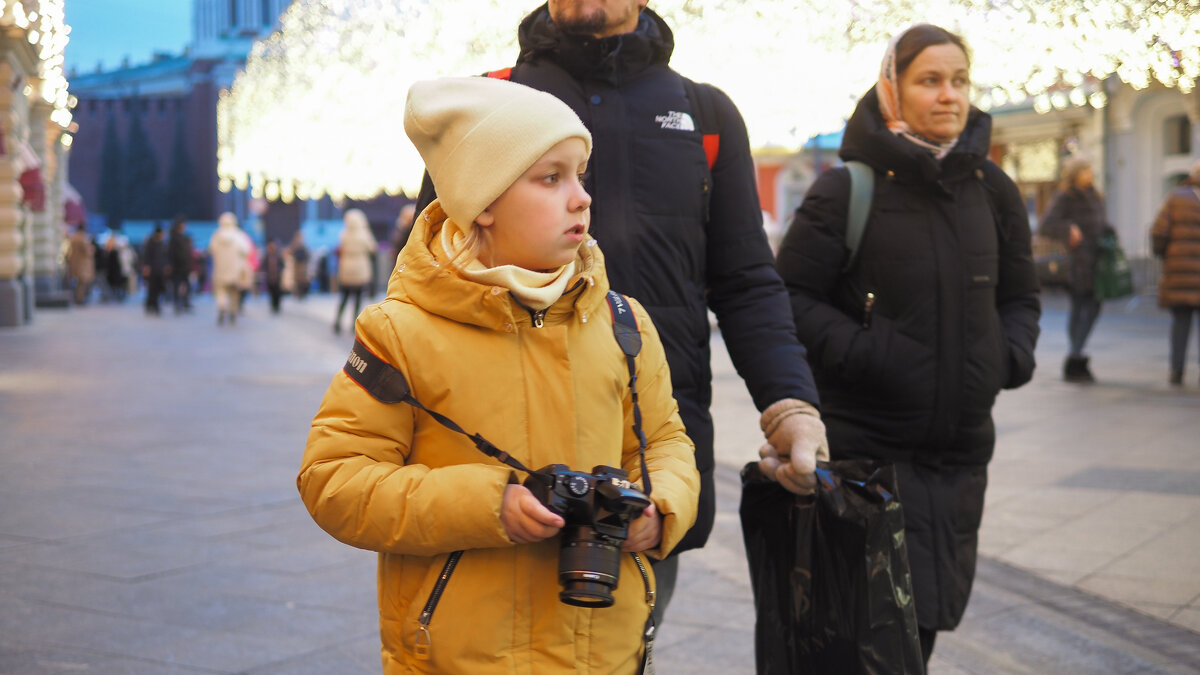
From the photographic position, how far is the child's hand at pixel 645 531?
1937 mm

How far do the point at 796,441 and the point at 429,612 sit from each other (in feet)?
2.91

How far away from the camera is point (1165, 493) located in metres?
6.55

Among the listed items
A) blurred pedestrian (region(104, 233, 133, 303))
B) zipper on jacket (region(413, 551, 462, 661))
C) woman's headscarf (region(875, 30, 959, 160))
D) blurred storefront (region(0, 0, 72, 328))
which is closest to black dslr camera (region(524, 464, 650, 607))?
zipper on jacket (region(413, 551, 462, 661))

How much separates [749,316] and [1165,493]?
4764 millimetres

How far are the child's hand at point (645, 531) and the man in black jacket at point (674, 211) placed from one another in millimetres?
583

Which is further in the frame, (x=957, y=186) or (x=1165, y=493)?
(x=1165, y=493)

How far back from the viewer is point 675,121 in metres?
2.57

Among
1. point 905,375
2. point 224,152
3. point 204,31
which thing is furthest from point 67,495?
point 204,31

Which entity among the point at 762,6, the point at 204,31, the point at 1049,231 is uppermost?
the point at 204,31

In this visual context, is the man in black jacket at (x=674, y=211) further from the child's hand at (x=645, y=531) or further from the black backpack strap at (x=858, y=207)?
the black backpack strap at (x=858, y=207)

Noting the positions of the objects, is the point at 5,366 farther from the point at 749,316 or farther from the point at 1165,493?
the point at 749,316

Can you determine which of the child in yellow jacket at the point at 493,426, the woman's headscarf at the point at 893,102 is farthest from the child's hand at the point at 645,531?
the woman's headscarf at the point at 893,102

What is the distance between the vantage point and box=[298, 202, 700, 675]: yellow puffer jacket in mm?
1888

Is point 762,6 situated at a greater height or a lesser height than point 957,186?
greater
